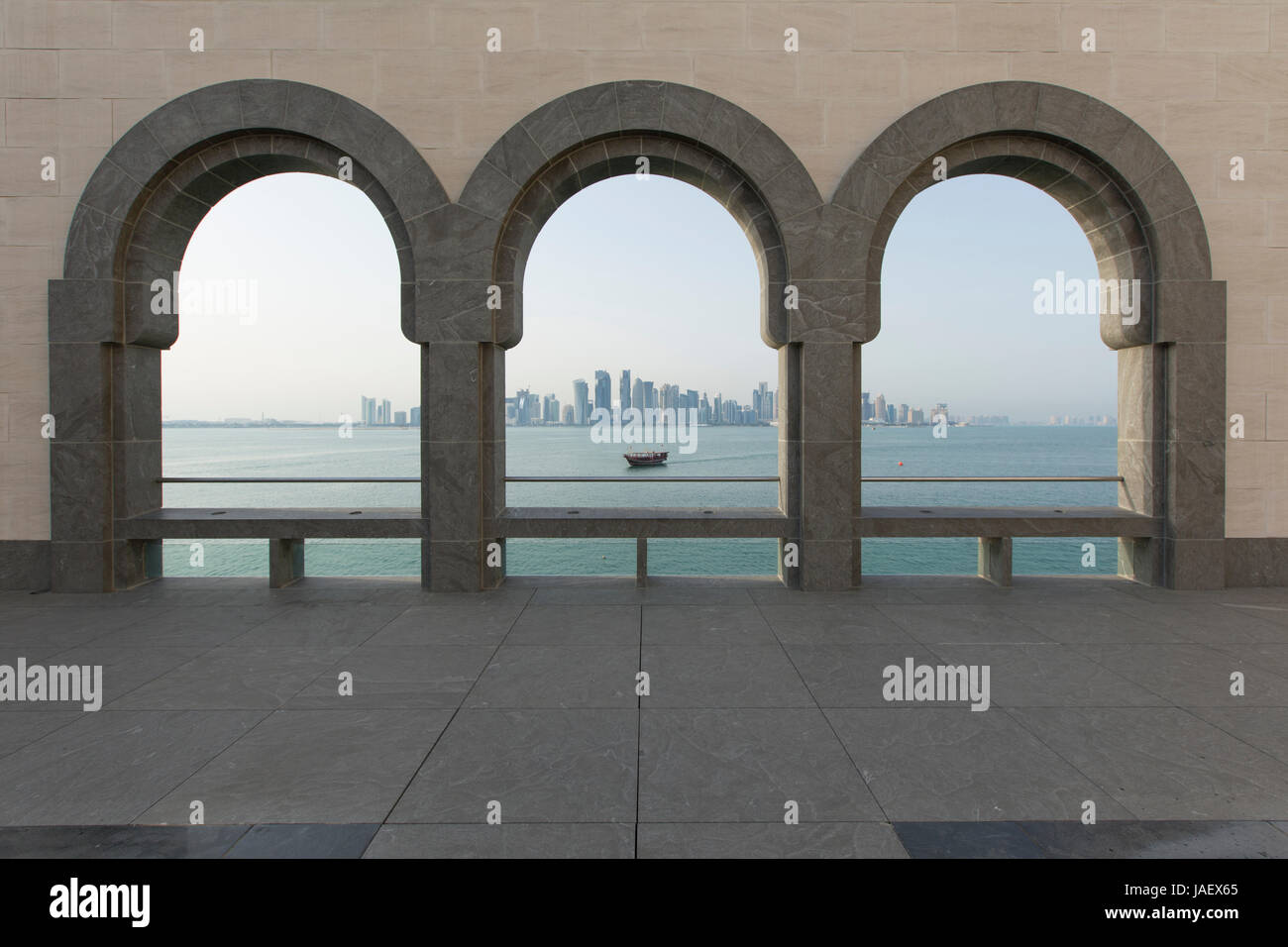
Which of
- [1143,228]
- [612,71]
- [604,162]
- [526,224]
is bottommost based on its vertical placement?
[1143,228]

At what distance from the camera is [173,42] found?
9.11 metres

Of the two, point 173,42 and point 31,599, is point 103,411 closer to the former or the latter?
point 31,599

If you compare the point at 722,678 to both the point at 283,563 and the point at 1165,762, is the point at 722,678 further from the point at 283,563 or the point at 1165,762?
the point at 283,563

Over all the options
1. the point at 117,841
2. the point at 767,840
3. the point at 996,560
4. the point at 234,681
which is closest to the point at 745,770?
the point at 767,840

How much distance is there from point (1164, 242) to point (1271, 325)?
1.99 meters

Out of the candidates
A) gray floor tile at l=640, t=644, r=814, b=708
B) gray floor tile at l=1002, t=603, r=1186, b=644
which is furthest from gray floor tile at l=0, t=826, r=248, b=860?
gray floor tile at l=1002, t=603, r=1186, b=644

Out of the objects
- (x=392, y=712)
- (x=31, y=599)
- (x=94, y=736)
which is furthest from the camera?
(x=31, y=599)

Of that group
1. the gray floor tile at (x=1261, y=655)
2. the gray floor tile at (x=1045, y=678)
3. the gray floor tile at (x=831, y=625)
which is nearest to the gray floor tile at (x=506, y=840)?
the gray floor tile at (x=1045, y=678)

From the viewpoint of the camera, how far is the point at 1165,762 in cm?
445

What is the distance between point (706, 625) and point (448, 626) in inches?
117

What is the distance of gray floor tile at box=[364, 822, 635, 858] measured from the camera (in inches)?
137

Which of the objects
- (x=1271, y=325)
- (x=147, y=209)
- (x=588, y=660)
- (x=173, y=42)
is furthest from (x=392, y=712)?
(x=1271, y=325)
